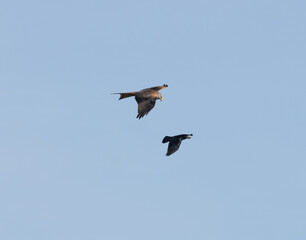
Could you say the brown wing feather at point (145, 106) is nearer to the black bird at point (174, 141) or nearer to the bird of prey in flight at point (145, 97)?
the bird of prey in flight at point (145, 97)

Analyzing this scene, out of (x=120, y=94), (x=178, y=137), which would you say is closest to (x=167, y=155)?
(x=178, y=137)

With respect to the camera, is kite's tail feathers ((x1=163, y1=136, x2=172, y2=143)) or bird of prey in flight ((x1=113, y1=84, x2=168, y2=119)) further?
kite's tail feathers ((x1=163, y1=136, x2=172, y2=143))

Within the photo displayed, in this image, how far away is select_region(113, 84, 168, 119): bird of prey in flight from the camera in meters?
63.6

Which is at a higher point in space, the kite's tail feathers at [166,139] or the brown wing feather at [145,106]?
the kite's tail feathers at [166,139]

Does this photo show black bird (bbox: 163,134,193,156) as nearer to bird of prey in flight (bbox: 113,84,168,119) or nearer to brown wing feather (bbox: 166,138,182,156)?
brown wing feather (bbox: 166,138,182,156)

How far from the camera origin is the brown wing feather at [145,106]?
208 ft

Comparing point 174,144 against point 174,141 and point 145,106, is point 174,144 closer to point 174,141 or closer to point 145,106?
point 174,141

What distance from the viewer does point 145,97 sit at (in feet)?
214

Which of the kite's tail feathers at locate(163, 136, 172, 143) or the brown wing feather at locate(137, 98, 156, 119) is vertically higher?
the kite's tail feathers at locate(163, 136, 172, 143)

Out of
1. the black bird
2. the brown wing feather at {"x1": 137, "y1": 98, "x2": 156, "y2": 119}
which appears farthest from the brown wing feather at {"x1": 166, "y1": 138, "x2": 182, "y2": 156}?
the brown wing feather at {"x1": 137, "y1": 98, "x2": 156, "y2": 119}

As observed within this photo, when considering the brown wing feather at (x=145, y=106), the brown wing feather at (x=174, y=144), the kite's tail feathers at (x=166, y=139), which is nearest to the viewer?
the brown wing feather at (x=145, y=106)

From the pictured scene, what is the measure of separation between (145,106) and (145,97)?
1491mm

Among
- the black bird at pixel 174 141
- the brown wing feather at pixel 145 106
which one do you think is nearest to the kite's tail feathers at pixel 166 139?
the black bird at pixel 174 141

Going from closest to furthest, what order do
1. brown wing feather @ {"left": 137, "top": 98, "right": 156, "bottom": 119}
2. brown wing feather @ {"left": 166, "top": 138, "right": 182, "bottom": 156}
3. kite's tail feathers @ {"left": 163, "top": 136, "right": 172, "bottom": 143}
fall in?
1. brown wing feather @ {"left": 137, "top": 98, "right": 156, "bottom": 119}
2. brown wing feather @ {"left": 166, "top": 138, "right": 182, "bottom": 156}
3. kite's tail feathers @ {"left": 163, "top": 136, "right": 172, "bottom": 143}
